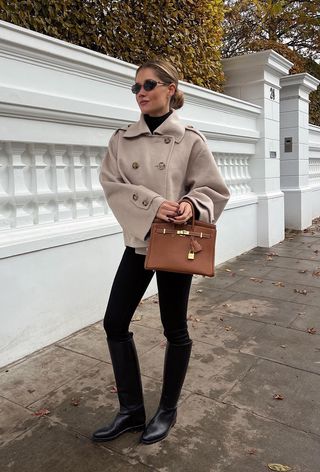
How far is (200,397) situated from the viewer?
285 centimetres

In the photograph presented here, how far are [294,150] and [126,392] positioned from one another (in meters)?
7.45

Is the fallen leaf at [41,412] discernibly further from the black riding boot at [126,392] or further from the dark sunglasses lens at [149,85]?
A: the dark sunglasses lens at [149,85]

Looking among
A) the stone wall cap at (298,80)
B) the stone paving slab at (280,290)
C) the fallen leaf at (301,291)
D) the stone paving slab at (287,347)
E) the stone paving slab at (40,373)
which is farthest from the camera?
the stone wall cap at (298,80)

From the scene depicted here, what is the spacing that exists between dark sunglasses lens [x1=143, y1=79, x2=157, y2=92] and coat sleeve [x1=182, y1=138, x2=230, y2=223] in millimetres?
351

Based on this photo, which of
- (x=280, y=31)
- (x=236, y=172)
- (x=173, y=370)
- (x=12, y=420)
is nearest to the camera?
(x=173, y=370)

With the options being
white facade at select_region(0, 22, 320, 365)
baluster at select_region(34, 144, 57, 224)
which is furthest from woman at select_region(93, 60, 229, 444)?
baluster at select_region(34, 144, 57, 224)

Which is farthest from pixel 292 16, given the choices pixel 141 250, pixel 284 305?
pixel 141 250

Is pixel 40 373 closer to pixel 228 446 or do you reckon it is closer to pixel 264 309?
pixel 228 446

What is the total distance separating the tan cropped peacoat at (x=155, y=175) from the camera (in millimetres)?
2150

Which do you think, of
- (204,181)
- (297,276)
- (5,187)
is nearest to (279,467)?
(204,181)

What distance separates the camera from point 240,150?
265 inches

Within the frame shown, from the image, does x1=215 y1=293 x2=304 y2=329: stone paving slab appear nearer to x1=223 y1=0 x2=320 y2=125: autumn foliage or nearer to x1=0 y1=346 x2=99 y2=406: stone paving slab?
x1=0 y1=346 x2=99 y2=406: stone paving slab

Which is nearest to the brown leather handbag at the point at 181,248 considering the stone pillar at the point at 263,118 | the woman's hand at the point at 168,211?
the woman's hand at the point at 168,211

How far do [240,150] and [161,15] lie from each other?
2.39 meters
